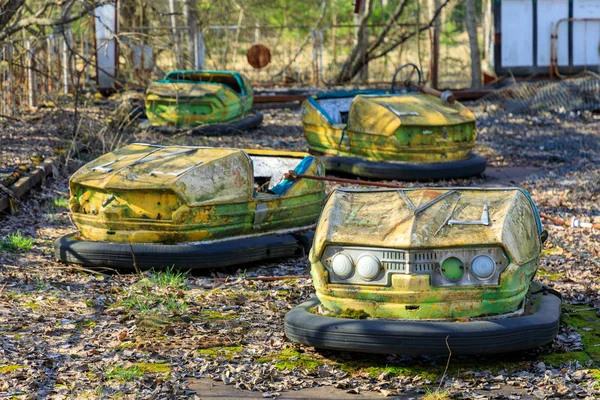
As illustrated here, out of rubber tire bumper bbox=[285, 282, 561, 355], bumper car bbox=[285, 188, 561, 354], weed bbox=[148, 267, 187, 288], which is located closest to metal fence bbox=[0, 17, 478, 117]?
weed bbox=[148, 267, 187, 288]

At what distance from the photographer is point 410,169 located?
9375 mm

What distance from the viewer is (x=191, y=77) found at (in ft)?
42.4

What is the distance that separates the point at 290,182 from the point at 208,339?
2070mm

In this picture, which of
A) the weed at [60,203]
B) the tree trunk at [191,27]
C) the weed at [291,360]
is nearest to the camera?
the weed at [291,360]

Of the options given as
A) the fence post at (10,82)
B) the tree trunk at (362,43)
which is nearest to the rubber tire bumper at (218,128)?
the fence post at (10,82)

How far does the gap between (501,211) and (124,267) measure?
2.53m

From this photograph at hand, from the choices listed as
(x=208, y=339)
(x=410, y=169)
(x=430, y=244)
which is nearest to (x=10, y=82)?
(x=410, y=169)

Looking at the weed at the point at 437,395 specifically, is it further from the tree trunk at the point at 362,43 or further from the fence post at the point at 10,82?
the tree trunk at the point at 362,43

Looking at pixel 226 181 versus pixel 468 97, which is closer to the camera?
pixel 226 181

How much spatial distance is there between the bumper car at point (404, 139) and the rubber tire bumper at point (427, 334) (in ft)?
17.1

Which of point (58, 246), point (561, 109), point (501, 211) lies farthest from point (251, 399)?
point (561, 109)

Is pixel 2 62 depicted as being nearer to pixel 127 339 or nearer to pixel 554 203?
pixel 554 203

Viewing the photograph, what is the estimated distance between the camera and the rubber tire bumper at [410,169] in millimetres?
9375

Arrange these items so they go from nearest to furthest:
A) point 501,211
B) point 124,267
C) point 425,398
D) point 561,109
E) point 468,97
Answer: point 425,398 → point 501,211 → point 124,267 → point 561,109 → point 468,97
